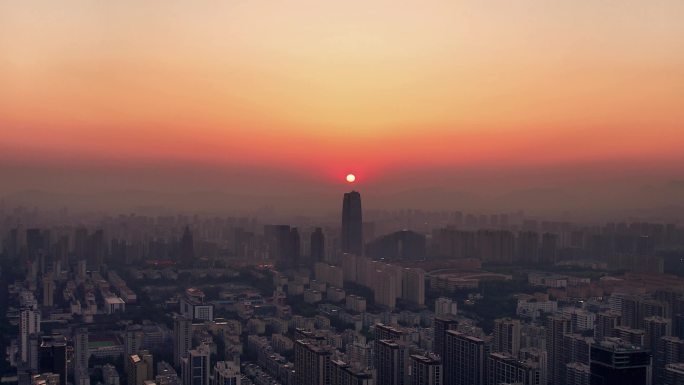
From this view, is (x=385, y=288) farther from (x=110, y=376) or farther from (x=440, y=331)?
(x=110, y=376)

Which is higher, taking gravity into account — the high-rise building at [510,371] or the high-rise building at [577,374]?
the high-rise building at [510,371]

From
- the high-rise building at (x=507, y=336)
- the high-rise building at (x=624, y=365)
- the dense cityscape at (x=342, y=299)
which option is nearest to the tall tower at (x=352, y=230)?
the dense cityscape at (x=342, y=299)

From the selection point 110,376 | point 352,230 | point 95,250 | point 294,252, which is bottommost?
point 110,376

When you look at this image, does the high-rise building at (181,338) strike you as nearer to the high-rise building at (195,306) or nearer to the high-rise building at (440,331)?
the high-rise building at (195,306)

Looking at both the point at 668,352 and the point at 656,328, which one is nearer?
the point at 668,352

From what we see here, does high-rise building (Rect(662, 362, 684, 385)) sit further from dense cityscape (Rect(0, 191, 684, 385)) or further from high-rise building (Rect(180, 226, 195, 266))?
high-rise building (Rect(180, 226, 195, 266))

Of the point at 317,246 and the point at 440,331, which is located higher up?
the point at 317,246

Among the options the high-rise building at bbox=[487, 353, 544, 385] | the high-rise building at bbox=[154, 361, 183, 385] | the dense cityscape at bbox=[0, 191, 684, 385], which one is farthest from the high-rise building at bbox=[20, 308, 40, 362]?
the high-rise building at bbox=[487, 353, 544, 385]

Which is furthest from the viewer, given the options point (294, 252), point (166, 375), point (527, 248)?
point (294, 252)

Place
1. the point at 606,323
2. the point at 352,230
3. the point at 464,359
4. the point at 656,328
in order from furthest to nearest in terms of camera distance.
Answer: the point at 352,230 → the point at 606,323 → the point at 656,328 → the point at 464,359

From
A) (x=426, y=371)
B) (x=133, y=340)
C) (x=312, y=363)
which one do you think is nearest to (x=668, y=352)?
(x=426, y=371)
